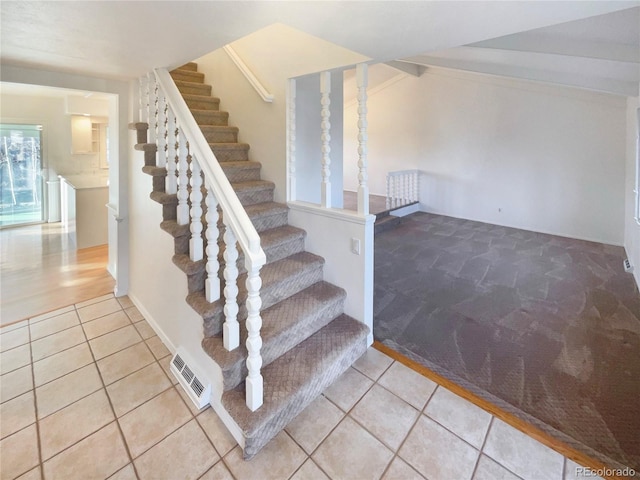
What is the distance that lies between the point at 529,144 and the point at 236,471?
620 centimetres

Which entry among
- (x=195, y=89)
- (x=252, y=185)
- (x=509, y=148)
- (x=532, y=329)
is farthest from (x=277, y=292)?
(x=509, y=148)

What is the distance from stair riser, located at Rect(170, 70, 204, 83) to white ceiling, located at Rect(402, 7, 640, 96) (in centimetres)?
287

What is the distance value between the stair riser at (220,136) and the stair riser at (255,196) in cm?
85

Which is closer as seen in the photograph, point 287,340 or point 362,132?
point 287,340

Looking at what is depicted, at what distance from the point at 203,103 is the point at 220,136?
570 mm

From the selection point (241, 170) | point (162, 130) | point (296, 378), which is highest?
point (162, 130)

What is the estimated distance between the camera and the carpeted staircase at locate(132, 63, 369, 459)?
1.64 m

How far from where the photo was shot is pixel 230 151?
3072 mm

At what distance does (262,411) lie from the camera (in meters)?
1.55

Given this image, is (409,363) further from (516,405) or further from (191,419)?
(191,419)

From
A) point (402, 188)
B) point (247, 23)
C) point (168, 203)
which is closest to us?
point (247, 23)

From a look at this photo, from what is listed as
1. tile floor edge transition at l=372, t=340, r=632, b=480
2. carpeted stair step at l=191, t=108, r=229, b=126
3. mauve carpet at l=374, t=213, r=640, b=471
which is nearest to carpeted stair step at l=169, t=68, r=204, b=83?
carpeted stair step at l=191, t=108, r=229, b=126

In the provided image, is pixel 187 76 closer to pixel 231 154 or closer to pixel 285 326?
pixel 231 154

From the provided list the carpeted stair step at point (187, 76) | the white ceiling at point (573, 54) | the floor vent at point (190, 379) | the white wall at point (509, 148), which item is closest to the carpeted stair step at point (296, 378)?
the floor vent at point (190, 379)
